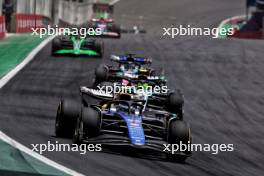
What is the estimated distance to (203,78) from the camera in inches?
980

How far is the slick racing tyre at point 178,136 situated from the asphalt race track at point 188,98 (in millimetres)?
184

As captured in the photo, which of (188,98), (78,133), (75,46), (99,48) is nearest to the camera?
(78,133)

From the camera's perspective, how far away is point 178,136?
1216 centimetres

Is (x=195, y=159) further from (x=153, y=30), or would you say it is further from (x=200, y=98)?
(x=153, y=30)

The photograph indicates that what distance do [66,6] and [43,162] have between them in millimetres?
56301

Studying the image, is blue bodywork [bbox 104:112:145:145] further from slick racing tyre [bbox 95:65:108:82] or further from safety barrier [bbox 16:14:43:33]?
safety barrier [bbox 16:14:43:33]

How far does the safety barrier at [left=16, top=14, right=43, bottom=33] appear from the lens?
43.4 m
